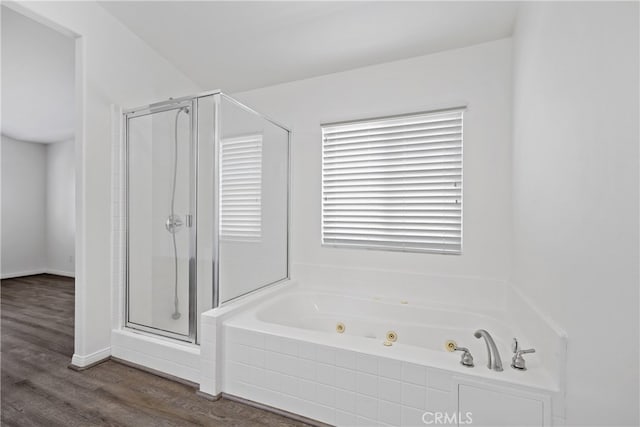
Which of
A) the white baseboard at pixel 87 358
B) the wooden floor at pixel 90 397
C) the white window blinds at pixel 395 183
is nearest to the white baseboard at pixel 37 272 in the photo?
the wooden floor at pixel 90 397

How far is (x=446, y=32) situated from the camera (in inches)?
87.8

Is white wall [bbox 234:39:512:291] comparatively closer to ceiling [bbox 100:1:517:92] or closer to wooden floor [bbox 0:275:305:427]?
ceiling [bbox 100:1:517:92]

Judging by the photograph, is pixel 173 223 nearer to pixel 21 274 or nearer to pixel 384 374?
pixel 384 374

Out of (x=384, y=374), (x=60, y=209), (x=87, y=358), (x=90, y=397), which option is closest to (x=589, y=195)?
(x=384, y=374)

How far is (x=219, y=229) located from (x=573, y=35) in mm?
2063

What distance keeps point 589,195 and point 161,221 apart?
2488 millimetres

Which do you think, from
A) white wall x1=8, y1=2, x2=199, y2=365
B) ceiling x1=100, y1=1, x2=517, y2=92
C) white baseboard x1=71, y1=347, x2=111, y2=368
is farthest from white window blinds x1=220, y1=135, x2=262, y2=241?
white baseboard x1=71, y1=347, x2=111, y2=368

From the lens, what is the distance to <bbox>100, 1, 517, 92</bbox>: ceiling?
212cm

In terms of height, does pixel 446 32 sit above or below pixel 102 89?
above

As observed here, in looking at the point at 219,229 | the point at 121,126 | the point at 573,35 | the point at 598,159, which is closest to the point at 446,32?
the point at 573,35

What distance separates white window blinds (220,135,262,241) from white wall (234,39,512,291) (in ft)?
1.63

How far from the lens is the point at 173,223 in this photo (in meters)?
2.30

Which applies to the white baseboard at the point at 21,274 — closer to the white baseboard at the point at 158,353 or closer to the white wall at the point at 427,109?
the white baseboard at the point at 158,353

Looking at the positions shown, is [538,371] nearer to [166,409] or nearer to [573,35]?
[573,35]
